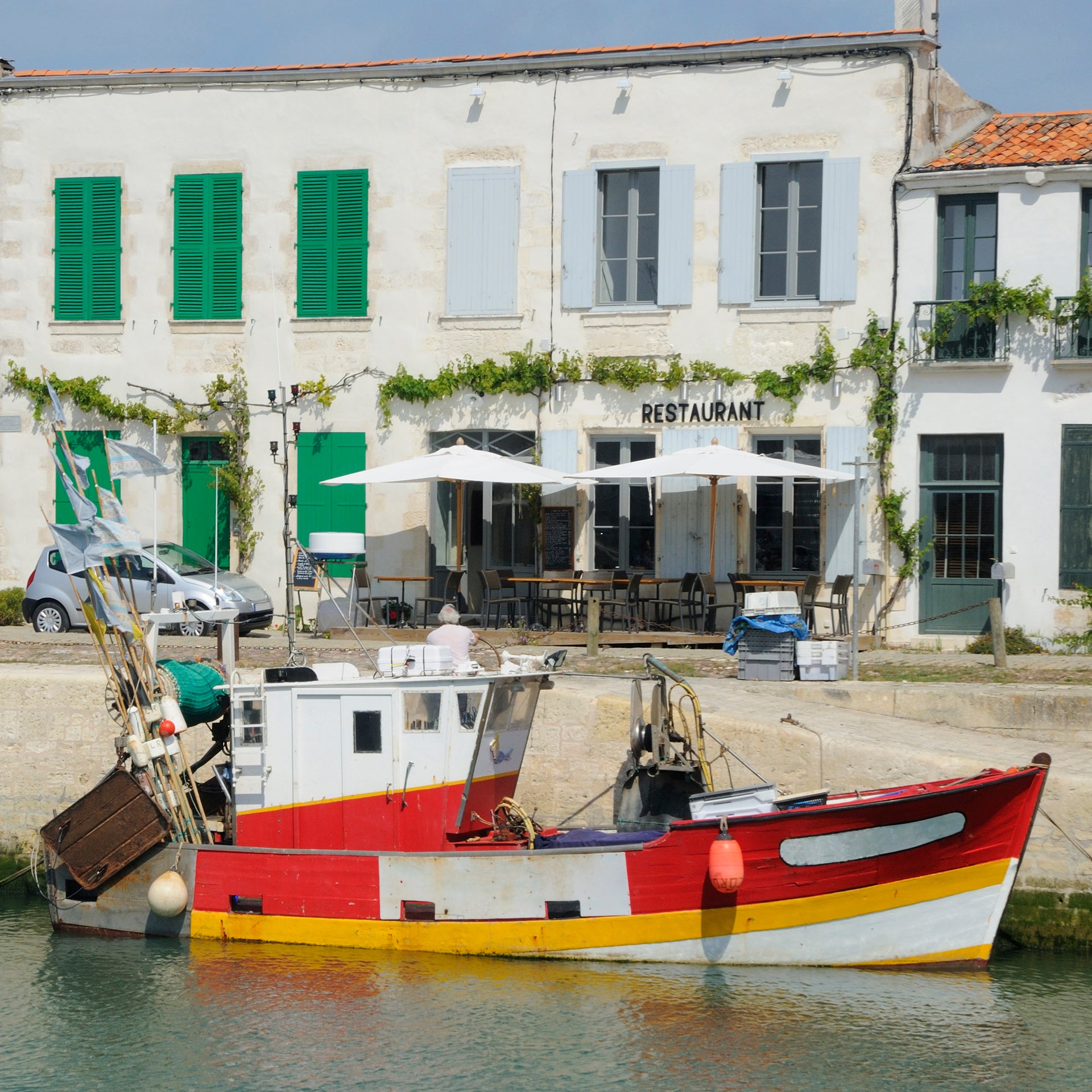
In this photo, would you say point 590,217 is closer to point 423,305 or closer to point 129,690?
point 423,305

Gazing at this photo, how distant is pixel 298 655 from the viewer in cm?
1603

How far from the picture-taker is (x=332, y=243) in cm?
2016

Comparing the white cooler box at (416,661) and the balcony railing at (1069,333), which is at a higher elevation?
the balcony railing at (1069,333)

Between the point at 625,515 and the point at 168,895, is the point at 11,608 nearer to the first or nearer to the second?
the point at 625,515

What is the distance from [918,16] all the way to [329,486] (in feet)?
31.2

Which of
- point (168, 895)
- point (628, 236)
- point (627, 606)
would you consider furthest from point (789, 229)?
point (168, 895)

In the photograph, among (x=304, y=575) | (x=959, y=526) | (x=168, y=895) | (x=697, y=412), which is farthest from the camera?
(x=697, y=412)

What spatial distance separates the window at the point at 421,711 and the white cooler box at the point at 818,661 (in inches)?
181

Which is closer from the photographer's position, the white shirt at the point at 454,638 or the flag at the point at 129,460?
the flag at the point at 129,460

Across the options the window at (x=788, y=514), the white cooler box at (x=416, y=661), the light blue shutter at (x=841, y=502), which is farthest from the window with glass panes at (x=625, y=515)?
the white cooler box at (x=416, y=661)

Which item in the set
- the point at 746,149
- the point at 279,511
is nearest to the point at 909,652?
the point at 746,149

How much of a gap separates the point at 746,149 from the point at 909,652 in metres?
6.49

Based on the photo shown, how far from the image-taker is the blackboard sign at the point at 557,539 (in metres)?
19.7

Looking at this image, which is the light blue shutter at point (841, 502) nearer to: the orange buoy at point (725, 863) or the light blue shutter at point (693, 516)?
the light blue shutter at point (693, 516)
